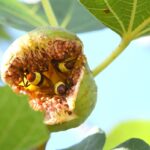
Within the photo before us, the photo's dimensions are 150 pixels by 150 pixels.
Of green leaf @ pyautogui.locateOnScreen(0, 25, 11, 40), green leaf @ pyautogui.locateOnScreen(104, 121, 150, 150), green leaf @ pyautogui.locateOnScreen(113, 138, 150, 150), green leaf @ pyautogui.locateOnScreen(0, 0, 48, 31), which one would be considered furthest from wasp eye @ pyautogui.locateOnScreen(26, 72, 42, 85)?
green leaf @ pyautogui.locateOnScreen(0, 25, 11, 40)

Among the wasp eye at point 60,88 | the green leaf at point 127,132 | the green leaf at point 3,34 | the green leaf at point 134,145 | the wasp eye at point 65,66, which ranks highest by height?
the wasp eye at point 65,66

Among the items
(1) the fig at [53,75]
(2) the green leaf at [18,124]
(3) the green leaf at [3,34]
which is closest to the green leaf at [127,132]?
(1) the fig at [53,75]

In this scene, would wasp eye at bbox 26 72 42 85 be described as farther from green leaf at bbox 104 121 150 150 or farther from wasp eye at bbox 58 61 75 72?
green leaf at bbox 104 121 150 150

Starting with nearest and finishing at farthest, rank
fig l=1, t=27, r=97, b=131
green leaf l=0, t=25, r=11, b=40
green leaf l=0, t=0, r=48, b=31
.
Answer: fig l=1, t=27, r=97, b=131 → green leaf l=0, t=0, r=48, b=31 → green leaf l=0, t=25, r=11, b=40

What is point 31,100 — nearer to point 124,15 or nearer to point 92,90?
point 92,90

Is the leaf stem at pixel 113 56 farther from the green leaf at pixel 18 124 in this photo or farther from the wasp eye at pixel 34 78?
the green leaf at pixel 18 124

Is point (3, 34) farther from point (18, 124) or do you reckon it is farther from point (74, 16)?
point (18, 124)
